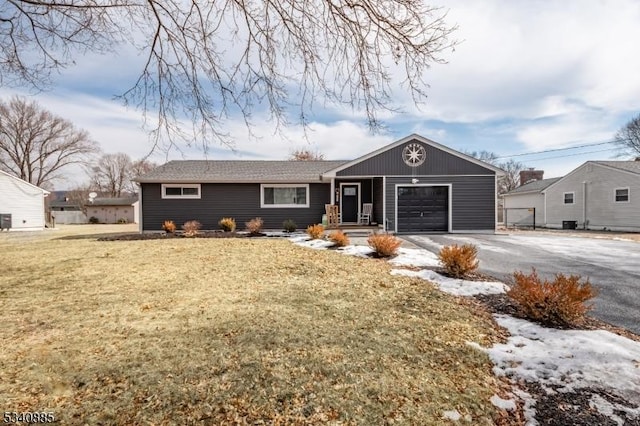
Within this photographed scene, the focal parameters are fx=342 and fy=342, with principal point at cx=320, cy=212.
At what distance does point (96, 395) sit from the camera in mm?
2486

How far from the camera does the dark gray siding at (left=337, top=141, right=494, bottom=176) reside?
49.7 ft

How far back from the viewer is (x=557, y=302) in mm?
3996

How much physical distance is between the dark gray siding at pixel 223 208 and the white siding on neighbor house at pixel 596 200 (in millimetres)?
16491

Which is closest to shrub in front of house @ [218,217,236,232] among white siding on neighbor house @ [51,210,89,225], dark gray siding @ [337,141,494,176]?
dark gray siding @ [337,141,494,176]

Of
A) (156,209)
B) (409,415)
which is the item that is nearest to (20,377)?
(409,415)

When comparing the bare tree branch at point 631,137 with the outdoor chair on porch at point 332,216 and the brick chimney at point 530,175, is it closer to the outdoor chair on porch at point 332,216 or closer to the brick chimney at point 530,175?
the brick chimney at point 530,175

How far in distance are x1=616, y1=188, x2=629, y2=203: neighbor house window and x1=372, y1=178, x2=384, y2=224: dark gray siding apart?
1423 centimetres

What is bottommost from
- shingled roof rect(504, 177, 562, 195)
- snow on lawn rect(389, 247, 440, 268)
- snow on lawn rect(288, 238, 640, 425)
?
snow on lawn rect(288, 238, 640, 425)

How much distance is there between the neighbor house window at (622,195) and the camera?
740 inches

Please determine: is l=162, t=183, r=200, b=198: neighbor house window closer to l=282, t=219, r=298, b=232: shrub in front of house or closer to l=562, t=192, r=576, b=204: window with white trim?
l=282, t=219, r=298, b=232: shrub in front of house

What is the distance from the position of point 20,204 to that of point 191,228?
653 inches

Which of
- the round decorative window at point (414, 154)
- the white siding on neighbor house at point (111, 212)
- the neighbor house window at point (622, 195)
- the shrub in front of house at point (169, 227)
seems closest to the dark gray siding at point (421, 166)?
the round decorative window at point (414, 154)

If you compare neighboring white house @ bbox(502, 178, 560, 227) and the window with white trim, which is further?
neighboring white house @ bbox(502, 178, 560, 227)

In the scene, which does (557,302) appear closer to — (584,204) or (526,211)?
(584,204)
